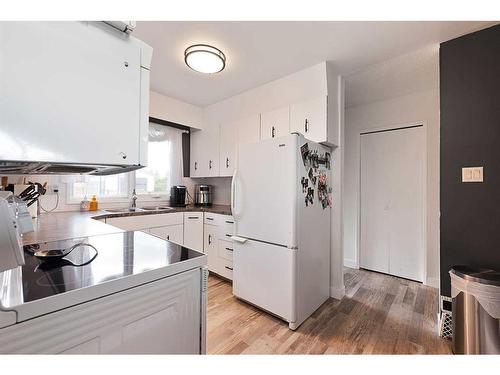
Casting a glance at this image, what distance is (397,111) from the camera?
297 centimetres

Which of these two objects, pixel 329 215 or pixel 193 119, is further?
pixel 193 119

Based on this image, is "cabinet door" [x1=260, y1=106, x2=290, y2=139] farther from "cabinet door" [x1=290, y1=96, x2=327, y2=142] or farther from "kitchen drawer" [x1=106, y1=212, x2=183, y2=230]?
"kitchen drawer" [x1=106, y1=212, x2=183, y2=230]

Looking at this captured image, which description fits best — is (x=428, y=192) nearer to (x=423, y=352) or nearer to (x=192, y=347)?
(x=423, y=352)

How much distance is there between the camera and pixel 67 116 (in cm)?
60

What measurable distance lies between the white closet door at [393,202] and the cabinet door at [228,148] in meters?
1.89

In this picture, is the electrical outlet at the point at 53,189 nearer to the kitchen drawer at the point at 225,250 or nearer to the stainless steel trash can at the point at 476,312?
the kitchen drawer at the point at 225,250

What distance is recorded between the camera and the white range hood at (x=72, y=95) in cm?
52

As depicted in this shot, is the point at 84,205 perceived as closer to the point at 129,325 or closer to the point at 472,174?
the point at 129,325

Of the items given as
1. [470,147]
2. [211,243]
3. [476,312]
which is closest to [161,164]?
[211,243]

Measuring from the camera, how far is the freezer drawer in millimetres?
1837

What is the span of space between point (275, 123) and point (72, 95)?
7.14 feet
